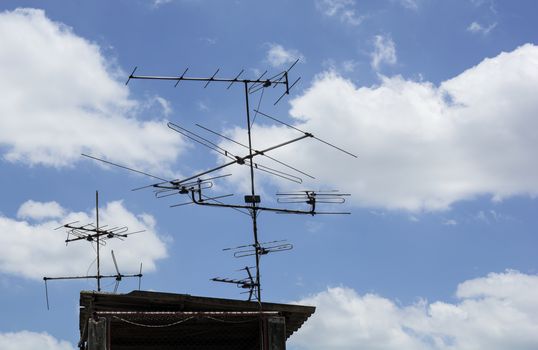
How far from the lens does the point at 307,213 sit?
1748cm

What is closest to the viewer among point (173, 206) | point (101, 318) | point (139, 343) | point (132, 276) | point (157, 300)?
point (101, 318)

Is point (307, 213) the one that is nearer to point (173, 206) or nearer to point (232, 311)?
point (173, 206)

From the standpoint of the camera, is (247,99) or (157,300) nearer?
(157,300)

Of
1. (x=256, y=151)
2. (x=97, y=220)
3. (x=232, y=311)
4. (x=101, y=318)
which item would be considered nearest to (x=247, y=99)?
(x=256, y=151)

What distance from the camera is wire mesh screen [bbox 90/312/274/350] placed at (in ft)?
42.8

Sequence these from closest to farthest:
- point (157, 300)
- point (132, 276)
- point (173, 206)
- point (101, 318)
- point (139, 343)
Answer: point (101, 318) → point (157, 300) → point (139, 343) → point (173, 206) → point (132, 276)

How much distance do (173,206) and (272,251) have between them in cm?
257

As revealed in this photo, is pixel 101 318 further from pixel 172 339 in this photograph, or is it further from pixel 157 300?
pixel 172 339

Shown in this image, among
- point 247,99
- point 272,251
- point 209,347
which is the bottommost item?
point 209,347

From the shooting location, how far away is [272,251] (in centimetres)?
1727

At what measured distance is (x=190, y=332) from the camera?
14.1m

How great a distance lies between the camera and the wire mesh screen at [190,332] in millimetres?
13047

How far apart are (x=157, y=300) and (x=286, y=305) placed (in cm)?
234

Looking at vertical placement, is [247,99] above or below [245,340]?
above
